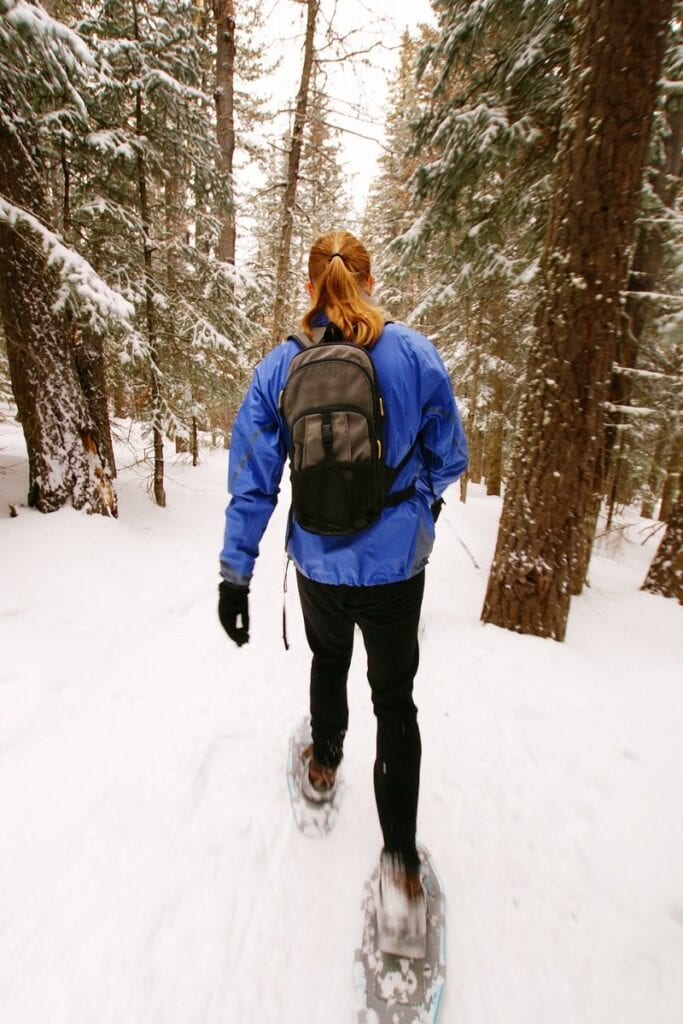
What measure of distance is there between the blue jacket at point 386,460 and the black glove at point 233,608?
0.20ft

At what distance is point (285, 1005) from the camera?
1541mm

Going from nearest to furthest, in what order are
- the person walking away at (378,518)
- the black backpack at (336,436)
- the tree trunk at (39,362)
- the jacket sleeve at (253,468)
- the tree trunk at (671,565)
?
the black backpack at (336,436)
the person walking away at (378,518)
the jacket sleeve at (253,468)
the tree trunk at (39,362)
the tree trunk at (671,565)

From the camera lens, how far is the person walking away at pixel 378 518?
1.57 m

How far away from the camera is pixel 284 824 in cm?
220

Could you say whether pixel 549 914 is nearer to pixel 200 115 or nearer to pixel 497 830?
pixel 497 830

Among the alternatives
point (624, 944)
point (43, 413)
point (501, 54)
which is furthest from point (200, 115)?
point (624, 944)

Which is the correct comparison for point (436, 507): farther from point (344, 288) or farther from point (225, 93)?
point (225, 93)

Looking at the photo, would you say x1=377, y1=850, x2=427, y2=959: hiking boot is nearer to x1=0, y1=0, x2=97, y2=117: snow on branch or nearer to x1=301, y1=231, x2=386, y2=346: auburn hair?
x1=301, y1=231, x2=386, y2=346: auburn hair

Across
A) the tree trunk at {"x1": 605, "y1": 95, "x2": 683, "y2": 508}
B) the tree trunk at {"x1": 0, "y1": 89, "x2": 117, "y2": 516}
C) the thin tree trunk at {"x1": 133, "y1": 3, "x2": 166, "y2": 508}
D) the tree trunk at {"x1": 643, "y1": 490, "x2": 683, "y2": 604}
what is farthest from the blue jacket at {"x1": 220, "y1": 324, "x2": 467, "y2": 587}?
the thin tree trunk at {"x1": 133, "y1": 3, "x2": 166, "y2": 508}

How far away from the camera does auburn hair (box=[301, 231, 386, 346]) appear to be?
1556 millimetres

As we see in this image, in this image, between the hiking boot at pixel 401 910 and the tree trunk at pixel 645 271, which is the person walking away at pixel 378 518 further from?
the tree trunk at pixel 645 271

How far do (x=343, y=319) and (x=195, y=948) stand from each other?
251cm

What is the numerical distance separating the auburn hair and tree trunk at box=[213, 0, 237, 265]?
813cm

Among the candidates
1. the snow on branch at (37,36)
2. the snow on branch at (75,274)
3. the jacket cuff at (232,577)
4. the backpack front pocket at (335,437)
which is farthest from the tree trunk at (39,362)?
the backpack front pocket at (335,437)
